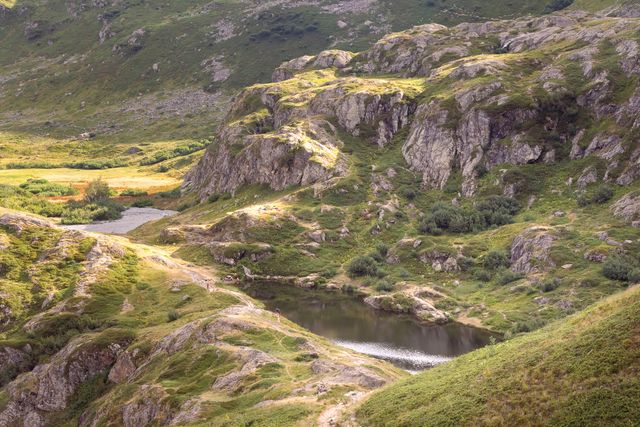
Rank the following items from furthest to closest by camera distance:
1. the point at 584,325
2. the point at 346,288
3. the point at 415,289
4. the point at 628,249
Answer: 1. the point at 346,288
2. the point at 415,289
3. the point at 628,249
4. the point at 584,325

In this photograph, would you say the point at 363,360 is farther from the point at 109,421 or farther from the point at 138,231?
the point at 138,231

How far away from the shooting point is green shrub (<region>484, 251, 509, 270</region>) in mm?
90250

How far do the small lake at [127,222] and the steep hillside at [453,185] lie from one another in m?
10.3

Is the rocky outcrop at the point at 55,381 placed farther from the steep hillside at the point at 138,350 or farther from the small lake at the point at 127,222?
the small lake at the point at 127,222

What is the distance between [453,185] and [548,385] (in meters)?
95.5

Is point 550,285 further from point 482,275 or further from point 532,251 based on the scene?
point 482,275

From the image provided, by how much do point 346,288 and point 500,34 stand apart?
4741 inches

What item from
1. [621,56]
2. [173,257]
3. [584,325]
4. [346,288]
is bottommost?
[346,288]

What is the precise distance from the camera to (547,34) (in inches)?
6152

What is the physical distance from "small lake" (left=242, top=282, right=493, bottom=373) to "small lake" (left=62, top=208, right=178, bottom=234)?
61420mm

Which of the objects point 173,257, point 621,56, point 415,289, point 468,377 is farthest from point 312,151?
point 468,377

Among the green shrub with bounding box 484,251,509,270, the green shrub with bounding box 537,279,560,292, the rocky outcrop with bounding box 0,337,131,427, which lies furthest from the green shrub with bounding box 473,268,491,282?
the rocky outcrop with bounding box 0,337,131,427

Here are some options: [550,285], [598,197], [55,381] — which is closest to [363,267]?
[550,285]

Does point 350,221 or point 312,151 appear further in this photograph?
point 312,151
